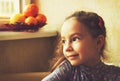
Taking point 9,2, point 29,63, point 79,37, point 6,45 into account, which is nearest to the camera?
point 79,37

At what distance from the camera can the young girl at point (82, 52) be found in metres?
0.99

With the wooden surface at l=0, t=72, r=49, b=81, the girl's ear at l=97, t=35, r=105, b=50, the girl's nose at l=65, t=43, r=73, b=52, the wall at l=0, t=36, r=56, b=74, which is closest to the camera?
the girl's nose at l=65, t=43, r=73, b=52

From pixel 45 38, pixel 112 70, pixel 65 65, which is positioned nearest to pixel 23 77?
pixel 65 65

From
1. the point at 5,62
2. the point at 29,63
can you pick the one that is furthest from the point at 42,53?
the point at 5,62

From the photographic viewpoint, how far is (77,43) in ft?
3.25

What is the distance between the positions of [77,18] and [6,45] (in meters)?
0.58

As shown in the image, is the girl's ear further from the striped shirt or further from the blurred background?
the blurred background

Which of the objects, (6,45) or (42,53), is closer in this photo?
(6,45)

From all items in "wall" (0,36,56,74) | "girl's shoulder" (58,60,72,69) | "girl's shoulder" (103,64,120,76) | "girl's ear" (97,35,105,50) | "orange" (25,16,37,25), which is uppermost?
"girl's ear" (97,35,105,50)

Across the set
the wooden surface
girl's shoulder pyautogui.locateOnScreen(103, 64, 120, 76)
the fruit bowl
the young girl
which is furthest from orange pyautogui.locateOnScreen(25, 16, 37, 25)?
girl's shoulder pyautogui.locateOnScreen(103, 64, 120, 76)

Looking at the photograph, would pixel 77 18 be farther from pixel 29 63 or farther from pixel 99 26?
pixel 29 63

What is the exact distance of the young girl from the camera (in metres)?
0.99

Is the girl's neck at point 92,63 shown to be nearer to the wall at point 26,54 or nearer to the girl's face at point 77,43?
the girl's face at point 77,43

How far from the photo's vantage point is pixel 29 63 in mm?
1677
